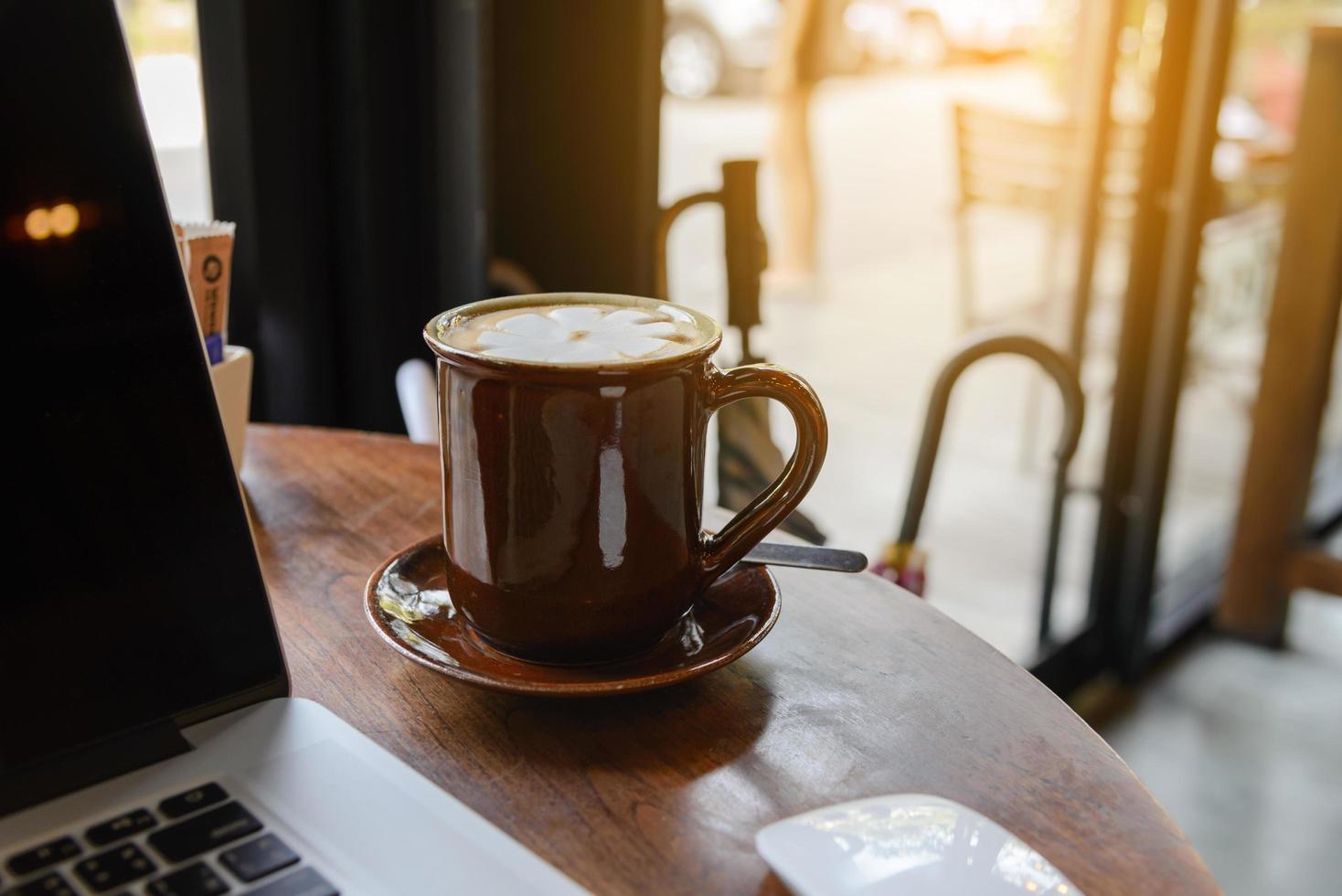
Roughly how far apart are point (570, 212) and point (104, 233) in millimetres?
821

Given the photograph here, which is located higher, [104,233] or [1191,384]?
[104,233]

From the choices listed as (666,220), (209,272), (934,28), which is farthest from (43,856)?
(934,28)

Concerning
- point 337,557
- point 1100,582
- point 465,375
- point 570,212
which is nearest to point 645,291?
point 570,212

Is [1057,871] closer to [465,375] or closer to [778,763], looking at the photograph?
[778,763]

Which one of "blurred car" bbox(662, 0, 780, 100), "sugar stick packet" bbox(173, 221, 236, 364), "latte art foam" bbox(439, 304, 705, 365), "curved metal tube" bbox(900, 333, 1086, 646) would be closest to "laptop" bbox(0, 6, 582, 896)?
"latte art foam" bbox(439, 304, 705, 365)

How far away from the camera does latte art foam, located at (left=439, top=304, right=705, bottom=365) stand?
47 cm

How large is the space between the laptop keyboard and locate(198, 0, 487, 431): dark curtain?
825 mm

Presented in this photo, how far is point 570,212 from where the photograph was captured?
1.24 metres

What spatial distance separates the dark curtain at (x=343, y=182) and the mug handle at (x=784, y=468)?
0.70 meters

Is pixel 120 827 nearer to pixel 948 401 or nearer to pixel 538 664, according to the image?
pixel 538 664

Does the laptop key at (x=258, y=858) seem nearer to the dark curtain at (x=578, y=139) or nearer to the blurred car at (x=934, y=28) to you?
the dark curtain at (x=578, y=139)

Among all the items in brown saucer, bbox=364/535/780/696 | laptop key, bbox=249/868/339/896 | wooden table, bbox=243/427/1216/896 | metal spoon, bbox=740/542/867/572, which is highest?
metal spoon, bbox=740/542/867/572

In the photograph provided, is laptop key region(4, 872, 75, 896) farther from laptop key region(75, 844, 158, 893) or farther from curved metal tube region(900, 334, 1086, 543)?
curved metal tube region(900, 334, 1086, 543)

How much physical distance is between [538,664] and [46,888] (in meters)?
0.20
